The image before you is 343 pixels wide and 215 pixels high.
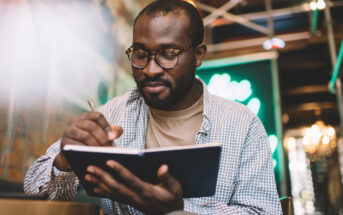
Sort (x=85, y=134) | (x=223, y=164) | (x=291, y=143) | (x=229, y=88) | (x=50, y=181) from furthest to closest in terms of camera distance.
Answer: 1. (x=291, y=143)
2. (x=229, y=88)
3. (x=223, y=164)
4. (x=50, y=181)
5. (x=85, y=134)

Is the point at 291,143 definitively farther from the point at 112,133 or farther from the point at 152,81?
the point at 112,133

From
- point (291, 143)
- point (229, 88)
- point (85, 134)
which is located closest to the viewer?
point (85, 134)

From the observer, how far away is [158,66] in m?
1.29

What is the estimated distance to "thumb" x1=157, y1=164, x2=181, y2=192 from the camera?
0.79 m

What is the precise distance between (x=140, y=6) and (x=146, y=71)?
2.70m

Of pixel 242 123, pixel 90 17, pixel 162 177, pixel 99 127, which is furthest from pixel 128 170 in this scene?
pixel 90 17

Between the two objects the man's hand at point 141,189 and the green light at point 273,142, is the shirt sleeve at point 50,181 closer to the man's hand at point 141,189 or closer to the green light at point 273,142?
the man's hand at point 141,189

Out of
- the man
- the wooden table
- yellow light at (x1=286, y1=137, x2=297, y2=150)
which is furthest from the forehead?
yellow light at (x1=286, y1=137, x2=297, y2=150)

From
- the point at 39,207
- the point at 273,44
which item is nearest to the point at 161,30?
the point at 39,207

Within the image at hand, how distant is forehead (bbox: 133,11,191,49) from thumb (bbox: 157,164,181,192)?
2.10 ft

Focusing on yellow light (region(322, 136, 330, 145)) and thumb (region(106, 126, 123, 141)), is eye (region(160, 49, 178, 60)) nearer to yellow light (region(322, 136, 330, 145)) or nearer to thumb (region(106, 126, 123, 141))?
thumb (region(106, 126, 123, 141))

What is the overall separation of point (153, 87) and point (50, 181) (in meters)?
0.51

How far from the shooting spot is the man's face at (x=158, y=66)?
130 centimetres

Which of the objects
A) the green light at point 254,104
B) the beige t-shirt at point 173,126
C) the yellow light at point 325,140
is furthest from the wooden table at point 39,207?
the yellow light at point 325,140
